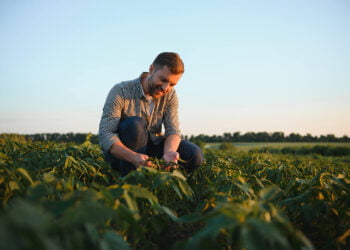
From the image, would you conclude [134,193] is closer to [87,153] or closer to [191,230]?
[191,230]

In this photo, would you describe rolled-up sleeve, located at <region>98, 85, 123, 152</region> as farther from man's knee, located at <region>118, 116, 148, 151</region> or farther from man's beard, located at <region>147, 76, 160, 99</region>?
man's beard, located at <region>147, 76, 160, 99</region>

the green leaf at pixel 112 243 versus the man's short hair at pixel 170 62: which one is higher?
the man's short hair at pixel 170 62

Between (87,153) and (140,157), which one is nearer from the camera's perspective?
(140,157)

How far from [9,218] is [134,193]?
1.56ft

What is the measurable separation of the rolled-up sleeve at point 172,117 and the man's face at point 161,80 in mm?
375

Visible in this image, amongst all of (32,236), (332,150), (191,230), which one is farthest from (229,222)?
(332,150)

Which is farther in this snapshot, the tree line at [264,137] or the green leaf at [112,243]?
the tree line at [264,137]

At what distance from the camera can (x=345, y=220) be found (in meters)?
1.31

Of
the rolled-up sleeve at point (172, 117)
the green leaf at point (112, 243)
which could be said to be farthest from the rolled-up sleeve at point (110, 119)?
the green leaf at point (112, 243)

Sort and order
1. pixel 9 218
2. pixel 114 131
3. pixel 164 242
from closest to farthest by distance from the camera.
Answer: pixel 9 218 → pixel 164 242 → pixel 114 131

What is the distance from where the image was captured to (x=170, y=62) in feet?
7.95

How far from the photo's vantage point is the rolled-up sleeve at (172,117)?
294 centimetres

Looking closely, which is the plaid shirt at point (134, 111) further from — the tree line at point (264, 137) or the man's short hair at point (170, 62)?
the tree line at point (264, 137)

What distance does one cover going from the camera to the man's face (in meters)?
2.44
